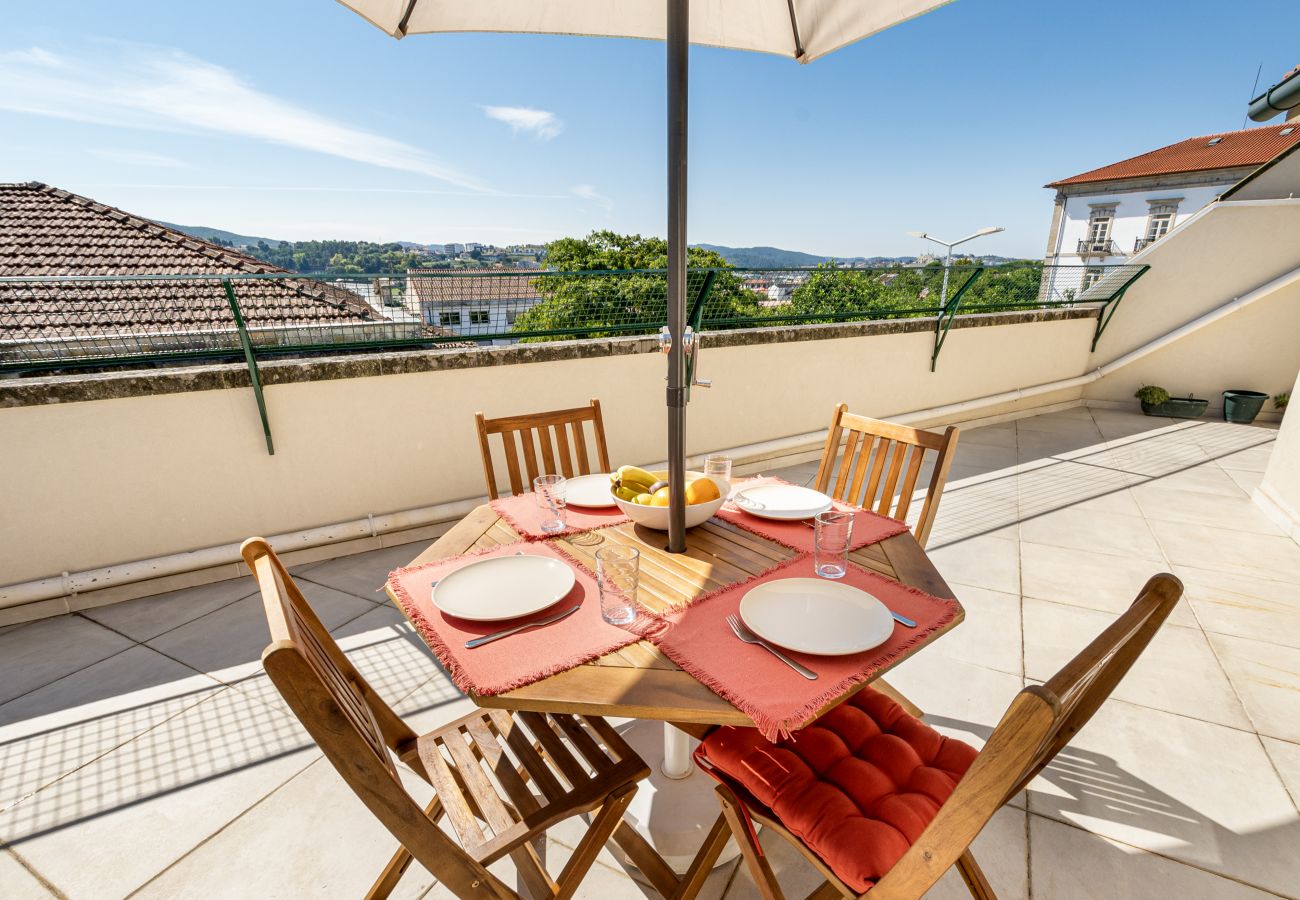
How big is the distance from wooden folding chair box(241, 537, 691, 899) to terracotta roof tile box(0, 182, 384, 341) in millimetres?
2262

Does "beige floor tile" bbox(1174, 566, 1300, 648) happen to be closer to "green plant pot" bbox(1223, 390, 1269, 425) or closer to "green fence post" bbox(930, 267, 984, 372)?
"green fence post" bbox(930, 267, 984, 372)

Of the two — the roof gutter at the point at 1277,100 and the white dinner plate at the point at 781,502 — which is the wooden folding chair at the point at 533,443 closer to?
the white dinner plate at the point at 781,502

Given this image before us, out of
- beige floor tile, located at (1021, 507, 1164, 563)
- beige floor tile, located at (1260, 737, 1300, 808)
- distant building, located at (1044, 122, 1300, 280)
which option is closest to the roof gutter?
beige floor tile, located at (1021, 507, 1164, 563)

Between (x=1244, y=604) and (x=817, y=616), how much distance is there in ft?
8.90

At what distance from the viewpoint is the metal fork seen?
0.88 metres

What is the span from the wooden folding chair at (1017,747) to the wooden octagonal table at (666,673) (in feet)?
0.67

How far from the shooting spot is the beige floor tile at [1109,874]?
4.08 feet

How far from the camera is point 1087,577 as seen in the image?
260 centimetres

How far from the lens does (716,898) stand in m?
1.24

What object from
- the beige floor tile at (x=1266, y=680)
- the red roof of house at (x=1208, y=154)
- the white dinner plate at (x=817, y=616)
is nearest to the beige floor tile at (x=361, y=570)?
A: the white dinner plate at (x=817, y=616)

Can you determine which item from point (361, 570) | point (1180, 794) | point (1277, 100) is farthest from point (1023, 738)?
point (1277, 100)

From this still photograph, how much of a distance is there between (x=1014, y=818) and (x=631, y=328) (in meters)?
3.13

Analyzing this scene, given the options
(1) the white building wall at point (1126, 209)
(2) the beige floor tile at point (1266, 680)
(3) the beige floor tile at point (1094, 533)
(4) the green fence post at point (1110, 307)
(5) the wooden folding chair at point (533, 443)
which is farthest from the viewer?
(1) the white building wall at point (1126, 209)

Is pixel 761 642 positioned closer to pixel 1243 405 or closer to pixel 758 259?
pixel 1243 405
